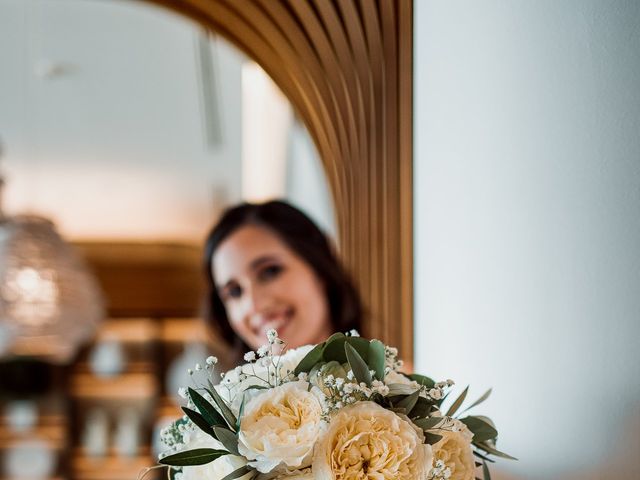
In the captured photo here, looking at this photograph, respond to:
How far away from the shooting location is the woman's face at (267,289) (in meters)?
1.76

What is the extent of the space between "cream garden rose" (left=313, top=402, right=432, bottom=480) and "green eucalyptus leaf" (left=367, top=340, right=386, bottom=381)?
4 centimetres

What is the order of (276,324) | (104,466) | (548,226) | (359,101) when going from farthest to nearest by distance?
(104,466), (276,324), (359,101), (548,226)

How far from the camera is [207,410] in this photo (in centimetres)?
78

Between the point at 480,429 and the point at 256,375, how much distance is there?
21 cm

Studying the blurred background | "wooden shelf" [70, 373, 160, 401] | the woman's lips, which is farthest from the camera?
"wooden shelf" [70, 373, 160, 401]

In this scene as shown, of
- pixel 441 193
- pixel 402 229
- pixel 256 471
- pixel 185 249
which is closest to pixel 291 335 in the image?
pixel 402 229

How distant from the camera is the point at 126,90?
471 cm

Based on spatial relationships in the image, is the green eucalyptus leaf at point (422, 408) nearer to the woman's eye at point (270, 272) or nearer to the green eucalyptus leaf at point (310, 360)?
the green eucalyptus leaf at point (310, 360)

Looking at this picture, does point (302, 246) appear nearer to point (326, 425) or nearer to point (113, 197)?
point (326, 425)

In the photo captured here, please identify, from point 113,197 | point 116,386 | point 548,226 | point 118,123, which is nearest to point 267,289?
point 548,226

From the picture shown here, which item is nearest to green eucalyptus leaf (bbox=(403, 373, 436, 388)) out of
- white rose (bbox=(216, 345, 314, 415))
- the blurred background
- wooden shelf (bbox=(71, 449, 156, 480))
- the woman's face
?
white rose (bbox=(216, 345, 314, 415))

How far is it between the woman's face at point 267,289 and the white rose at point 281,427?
95 cm

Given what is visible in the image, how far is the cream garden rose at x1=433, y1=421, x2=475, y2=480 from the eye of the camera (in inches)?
30.9

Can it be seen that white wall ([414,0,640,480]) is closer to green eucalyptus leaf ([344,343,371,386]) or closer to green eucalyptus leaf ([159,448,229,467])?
green eucalyptus leaf ([344,343,371,386])
